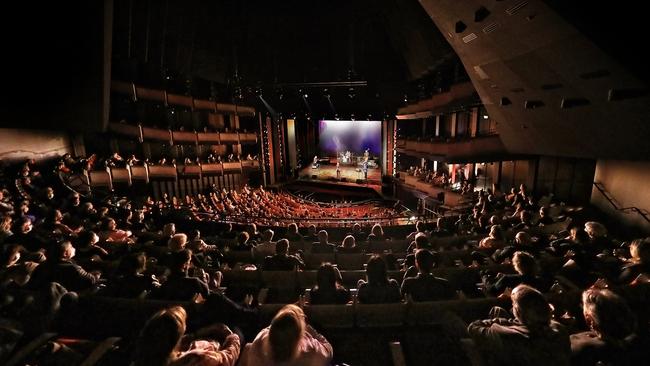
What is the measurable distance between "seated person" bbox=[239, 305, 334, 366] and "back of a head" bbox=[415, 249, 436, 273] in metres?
2.18

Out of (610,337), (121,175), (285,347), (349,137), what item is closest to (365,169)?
(349,137)

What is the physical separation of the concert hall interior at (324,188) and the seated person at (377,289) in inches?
1.2

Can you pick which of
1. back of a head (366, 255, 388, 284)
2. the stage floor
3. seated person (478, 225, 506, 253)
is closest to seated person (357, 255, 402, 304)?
back of a head (366, 255, 388, 284)

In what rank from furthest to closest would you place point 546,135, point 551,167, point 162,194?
point 162,194
point 551,167
point 546,135

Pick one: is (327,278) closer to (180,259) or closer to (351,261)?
(180,259)

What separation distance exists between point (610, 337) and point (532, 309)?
77cm

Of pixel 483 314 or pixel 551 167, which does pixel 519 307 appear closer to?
pixel 483 314

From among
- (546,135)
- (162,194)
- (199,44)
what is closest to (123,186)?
(162,194)

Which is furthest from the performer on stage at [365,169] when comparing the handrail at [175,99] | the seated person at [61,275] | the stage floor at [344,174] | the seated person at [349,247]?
the seated person at [61,275]

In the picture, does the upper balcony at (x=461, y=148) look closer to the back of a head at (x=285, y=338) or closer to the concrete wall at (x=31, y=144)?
the back of a head at (x=285, y=338)

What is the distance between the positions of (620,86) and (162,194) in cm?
2246

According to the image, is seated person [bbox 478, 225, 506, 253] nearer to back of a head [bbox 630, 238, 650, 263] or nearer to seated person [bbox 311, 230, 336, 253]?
back of a head [bbox 630, 238, 650, 263]

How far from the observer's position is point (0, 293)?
369cm

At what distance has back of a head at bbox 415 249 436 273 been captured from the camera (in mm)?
4332
